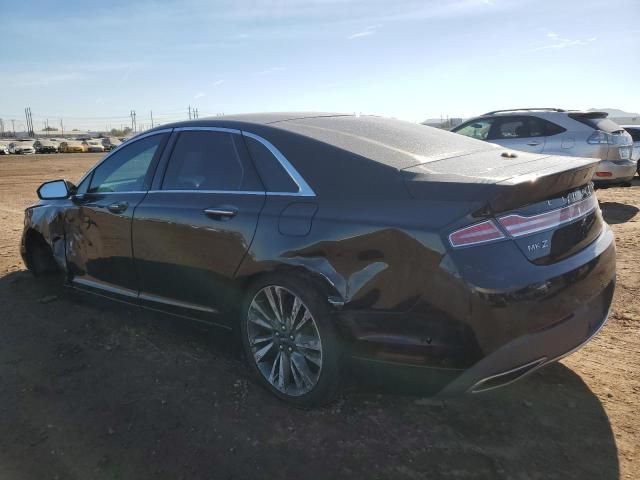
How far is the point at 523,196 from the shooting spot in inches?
99.0

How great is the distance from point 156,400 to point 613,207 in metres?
9.13

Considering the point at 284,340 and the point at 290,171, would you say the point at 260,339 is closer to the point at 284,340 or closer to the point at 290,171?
the point at 284,340

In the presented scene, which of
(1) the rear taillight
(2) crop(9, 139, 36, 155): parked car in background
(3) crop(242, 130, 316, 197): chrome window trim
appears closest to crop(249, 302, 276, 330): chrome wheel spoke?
(3) crop(242, 130, 316, 197): chrome window trim

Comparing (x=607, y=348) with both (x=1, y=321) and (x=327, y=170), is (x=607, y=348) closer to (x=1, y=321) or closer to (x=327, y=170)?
(x=327, y=170)

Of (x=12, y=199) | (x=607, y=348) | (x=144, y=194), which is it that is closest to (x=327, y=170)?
(x=144, y=194)

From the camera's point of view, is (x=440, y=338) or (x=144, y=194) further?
(x=144, y=194)

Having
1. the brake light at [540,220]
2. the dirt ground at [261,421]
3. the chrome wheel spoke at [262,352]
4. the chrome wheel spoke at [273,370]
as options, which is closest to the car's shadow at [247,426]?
the dirt ground at [261,421]

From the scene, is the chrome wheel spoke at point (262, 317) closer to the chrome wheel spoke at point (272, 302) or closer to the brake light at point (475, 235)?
the chrome wheel spoke at point (272, 302)

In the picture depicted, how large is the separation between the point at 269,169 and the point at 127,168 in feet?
5.33

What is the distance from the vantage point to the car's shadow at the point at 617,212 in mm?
8328

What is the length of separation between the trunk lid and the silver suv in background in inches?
256

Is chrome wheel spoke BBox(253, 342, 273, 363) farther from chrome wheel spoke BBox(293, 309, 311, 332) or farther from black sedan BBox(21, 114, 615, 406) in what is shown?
chrome wheel spoke BBox(293, 309, 311, 332)

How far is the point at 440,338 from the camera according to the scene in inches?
97.6

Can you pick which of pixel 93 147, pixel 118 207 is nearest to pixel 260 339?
pixel 118 207
